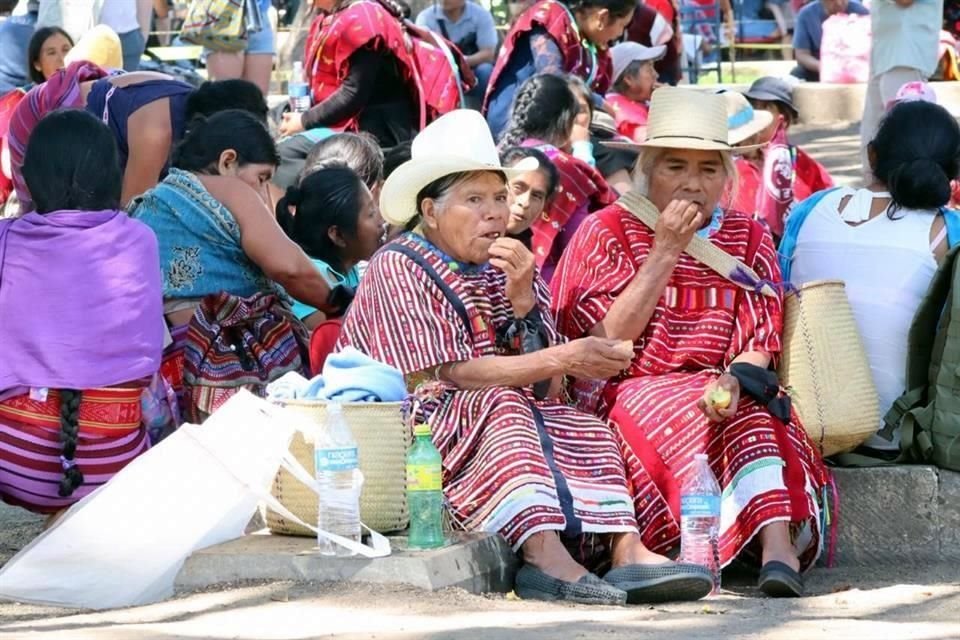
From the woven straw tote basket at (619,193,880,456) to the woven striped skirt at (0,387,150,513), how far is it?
179cm

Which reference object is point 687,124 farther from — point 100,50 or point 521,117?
point 100,50

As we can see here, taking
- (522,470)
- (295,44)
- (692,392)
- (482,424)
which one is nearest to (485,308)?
(482,424)

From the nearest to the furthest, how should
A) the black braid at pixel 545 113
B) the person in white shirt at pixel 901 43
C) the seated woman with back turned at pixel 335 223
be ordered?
the seated woman with back turned at pixel 335 223
the black braid at pixel 545 113
the person in white shirt at pixel 901 43

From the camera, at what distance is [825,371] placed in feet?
20.1

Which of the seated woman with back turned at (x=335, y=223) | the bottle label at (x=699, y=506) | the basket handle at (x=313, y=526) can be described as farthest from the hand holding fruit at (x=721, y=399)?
the seated woman with back turned at (x=335, y=223)

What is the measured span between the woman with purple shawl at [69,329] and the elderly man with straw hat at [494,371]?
718 millimetres

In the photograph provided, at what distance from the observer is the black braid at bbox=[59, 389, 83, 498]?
581 centimetres

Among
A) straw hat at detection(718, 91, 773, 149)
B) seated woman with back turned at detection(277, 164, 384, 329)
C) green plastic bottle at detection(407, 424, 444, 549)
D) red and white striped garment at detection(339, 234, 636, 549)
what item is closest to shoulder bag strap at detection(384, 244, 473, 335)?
red and white striped garment at detection(339, 234, 636, 549)

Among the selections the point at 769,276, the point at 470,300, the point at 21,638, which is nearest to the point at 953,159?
the point at 769,276

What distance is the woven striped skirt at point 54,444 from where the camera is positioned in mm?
5797

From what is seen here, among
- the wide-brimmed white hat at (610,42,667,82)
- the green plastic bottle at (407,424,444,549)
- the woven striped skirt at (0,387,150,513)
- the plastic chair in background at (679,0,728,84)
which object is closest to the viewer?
the green plastic bottle at (407,424,444,549)

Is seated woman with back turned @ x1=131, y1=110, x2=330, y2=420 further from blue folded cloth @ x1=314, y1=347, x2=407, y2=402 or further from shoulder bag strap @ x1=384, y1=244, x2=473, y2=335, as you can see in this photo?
blue folded cloth @ x1=314, y1=347, x2=407, y2=402

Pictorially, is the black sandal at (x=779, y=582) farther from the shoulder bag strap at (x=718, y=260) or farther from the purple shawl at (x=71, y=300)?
the purple shawl at (x=71, y=300)

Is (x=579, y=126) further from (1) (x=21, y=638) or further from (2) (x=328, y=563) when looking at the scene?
(1) (x=21, y=638)
